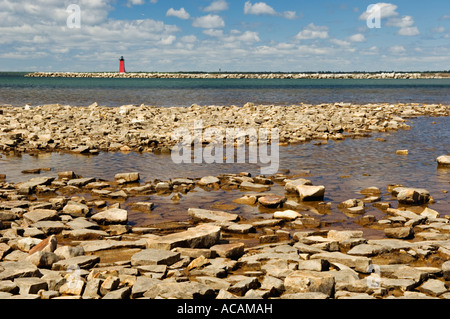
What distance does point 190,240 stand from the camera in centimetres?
605

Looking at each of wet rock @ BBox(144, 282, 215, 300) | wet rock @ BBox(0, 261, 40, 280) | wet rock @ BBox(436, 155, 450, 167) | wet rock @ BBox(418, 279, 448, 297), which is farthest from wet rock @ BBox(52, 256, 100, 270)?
wet rock @ BBox(436, 155, 450, 167)

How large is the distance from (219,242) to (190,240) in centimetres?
49

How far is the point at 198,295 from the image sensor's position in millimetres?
4508

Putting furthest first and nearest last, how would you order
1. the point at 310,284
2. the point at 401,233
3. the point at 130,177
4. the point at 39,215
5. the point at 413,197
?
the point at 130,177 → the point at 413,197 → the point at 39,215 → the point at 401,233 → the point at 310,284

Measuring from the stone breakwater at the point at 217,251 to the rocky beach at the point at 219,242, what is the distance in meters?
0.01

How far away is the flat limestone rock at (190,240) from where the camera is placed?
234 inches

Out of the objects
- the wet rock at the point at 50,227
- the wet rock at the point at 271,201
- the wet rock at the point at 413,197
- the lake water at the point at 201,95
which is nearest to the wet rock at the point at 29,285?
the wet rock at the point at 50,227

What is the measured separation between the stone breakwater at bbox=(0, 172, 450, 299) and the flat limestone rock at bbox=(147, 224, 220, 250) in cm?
1

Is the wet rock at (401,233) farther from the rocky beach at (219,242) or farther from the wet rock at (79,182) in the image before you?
the wet rock at (79,182)

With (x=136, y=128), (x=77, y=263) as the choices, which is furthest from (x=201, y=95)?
(x=77, y=263)

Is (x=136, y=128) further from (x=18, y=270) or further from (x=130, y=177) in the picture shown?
(x=18, y=270)

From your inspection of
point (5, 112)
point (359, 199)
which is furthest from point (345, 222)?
point (5, 112)

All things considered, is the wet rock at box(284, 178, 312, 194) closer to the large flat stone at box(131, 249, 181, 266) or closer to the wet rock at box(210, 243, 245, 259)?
the wet rock at box(210, 243, 245, 259)
